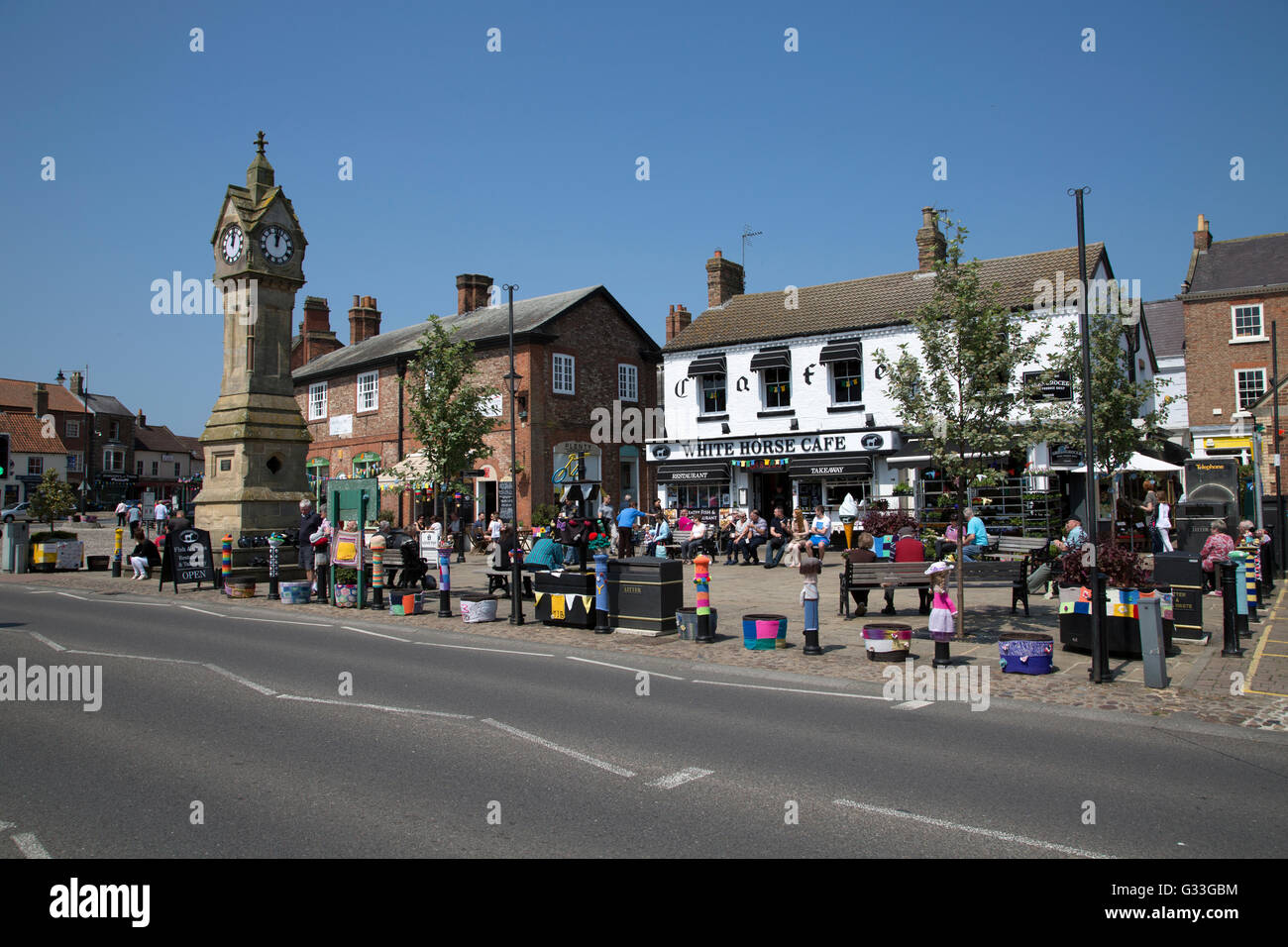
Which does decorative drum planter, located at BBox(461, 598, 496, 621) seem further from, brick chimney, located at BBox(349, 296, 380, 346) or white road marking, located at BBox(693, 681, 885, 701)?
brick chimney, located at BBox(349, 296, 380, 346)

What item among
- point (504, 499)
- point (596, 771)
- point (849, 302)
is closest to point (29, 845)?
point (596, 771)

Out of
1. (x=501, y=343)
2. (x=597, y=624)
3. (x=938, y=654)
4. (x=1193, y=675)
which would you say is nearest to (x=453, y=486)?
(x=501, y=343)

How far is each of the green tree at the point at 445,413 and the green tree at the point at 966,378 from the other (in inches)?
708

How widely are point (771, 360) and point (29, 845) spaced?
28720 mm

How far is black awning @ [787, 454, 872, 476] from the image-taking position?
96.7ft

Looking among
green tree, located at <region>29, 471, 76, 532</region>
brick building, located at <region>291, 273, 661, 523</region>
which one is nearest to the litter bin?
brick building, located at <region>291, 273, 661, 523</region>

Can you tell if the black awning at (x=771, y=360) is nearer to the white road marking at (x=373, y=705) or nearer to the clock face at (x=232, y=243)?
the clock face at (x=232, y=243)

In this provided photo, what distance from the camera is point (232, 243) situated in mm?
21719

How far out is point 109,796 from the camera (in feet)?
19.1

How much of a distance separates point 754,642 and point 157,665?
24.7 ft

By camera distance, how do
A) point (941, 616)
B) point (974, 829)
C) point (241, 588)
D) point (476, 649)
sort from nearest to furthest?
point (974, 829)
point (941, 616)
point (476, 649)
point (241, 588)

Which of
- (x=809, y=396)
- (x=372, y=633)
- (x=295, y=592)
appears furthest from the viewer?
(x=809, y=396)

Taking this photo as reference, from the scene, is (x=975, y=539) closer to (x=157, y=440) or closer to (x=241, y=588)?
(x=241, y=588)

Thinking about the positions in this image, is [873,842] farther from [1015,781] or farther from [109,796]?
[109,796]
